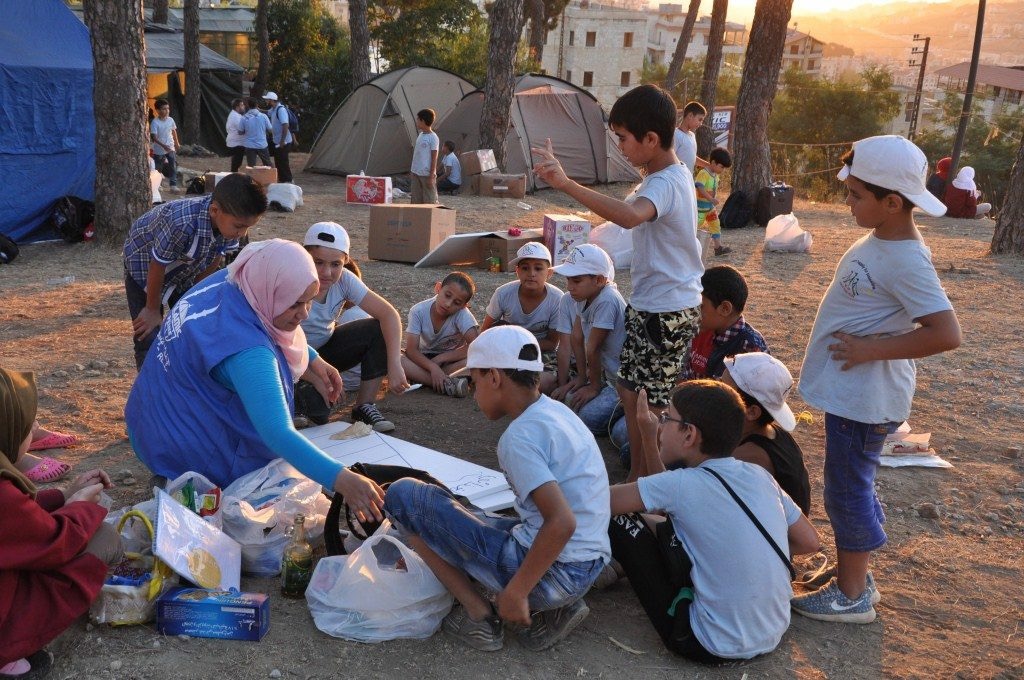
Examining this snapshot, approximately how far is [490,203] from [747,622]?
38.6 feet

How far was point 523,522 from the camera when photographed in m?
2.75

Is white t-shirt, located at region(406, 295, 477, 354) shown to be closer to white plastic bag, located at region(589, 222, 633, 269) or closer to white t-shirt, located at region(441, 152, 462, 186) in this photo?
white plastic bag, located at region(589, 222, 633, 269)

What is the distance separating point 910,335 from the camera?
2766 millimetres

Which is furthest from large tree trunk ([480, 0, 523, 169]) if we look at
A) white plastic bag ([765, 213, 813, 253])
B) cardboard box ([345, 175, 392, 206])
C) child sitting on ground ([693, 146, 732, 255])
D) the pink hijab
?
the pink hijab

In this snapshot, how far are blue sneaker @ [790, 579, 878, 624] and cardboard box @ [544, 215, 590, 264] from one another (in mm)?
5444

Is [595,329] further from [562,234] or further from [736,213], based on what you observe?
[736,213]

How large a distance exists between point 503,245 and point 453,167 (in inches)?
289

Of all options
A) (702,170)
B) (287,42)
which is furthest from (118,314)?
(287,42)

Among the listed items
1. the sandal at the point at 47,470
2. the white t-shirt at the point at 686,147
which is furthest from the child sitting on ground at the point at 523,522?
the white t-shirt at the point at 686,147

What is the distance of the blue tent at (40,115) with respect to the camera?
945cm

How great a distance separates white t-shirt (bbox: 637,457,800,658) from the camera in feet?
8.84

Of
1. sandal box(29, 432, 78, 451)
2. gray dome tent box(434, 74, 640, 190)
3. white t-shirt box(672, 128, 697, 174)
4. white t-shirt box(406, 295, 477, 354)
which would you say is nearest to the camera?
sandal box(29, 432, 78, 451)

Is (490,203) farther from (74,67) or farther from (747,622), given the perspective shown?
(747,622)

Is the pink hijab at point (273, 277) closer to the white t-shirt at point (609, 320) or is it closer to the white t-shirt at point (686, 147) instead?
the white t-shirt at point (609, 320)
